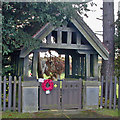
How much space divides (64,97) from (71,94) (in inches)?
13.3

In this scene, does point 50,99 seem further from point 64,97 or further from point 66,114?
point 66,114

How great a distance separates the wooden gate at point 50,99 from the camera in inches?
337

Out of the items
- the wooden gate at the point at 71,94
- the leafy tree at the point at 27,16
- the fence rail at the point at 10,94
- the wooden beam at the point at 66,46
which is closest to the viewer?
the leafy tree at the point at 27,16

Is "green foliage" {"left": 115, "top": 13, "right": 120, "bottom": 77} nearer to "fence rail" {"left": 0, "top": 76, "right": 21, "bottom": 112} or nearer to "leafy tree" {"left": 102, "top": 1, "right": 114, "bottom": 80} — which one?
"leafy tree" {"left": 102, "top": 1, "right": 114, "bottom": 80}

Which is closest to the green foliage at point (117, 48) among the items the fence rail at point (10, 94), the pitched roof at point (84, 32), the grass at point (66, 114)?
the pitched roof at point (84, 32)

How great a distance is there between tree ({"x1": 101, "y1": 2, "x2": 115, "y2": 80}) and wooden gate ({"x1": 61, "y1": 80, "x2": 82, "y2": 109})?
10.4 feet

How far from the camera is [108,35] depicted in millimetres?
11539

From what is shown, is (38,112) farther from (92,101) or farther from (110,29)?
(110,29)

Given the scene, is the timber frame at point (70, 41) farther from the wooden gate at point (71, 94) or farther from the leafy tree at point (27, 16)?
the wooden gate at point (71, 94)

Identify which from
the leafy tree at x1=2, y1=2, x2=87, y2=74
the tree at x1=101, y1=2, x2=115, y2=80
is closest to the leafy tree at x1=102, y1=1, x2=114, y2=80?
the tree at x1=101, y1=2, x2=115, y2=80

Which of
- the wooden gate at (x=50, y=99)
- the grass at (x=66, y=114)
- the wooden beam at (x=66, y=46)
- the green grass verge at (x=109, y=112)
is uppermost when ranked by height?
the wooden beam at (x=66, y=46)

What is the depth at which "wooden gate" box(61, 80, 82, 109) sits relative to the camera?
28.8 feet

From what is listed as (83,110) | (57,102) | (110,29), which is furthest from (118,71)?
(57,102)

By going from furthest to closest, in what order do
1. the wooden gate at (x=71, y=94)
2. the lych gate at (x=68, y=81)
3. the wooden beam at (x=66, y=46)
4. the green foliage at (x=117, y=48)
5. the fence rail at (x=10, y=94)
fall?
the green foliage at (x=117, y=48)
the wooden gate at (x=71, y=94)
the wooden beam at (x=66, y=46)
the lych gate at (x=68, y=81)
the fence rail at (x=10, y=94)
